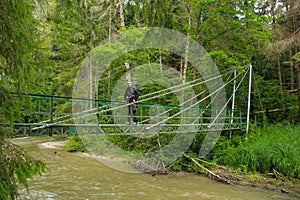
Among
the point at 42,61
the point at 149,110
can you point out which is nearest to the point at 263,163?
the point at 149,110

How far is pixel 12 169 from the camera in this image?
6.97 ft

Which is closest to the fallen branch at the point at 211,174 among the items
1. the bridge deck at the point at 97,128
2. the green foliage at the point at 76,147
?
→ the bridge deck at the point at 97,128

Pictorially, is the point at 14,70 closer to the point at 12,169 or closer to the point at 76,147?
the point at 12,169

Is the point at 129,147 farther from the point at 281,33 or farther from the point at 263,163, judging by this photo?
the point at 281,33

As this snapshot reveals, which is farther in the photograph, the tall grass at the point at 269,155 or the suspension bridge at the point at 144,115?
the tall grass at the point at 269,155

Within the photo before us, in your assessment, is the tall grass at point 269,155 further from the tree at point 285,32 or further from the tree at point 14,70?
the tree at point 14,70

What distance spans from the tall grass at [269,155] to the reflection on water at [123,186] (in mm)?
1220

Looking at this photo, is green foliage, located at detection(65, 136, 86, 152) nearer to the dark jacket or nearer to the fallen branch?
the fallen branch

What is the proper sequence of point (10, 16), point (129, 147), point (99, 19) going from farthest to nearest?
point (99, 19), point (129, 147), point (10, 16)

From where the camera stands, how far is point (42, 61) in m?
2.53

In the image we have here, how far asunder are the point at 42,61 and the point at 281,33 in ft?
33.9

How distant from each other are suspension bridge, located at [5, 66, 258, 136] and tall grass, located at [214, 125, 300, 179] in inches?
37.9

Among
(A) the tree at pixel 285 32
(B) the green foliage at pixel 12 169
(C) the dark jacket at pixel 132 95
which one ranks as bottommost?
(B) the green foliage at pixel 12 169

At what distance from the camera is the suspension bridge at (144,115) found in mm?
4301
